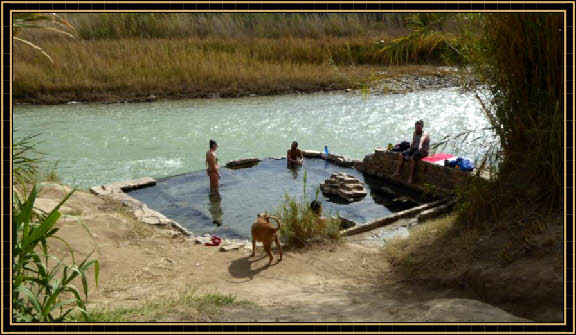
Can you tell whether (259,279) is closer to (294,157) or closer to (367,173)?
(367,173)

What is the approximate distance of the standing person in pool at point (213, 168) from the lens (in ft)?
32.3

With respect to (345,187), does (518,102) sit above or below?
above

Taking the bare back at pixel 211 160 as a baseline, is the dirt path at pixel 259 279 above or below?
below

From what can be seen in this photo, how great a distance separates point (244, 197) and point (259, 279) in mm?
4102

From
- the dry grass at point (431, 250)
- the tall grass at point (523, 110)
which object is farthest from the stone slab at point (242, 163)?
the tall grass at point (523, 110)

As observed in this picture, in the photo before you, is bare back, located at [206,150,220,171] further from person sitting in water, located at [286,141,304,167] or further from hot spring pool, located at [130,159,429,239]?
person sitting in water, located at [286,141,304,167]

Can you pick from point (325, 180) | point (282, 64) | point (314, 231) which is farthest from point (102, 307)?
point (282, 64)

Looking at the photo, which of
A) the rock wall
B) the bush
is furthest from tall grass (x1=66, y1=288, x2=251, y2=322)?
the rock wall

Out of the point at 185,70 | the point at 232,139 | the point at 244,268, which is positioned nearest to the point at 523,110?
the point at 244,268

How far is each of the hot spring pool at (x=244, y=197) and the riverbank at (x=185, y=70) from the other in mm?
9681

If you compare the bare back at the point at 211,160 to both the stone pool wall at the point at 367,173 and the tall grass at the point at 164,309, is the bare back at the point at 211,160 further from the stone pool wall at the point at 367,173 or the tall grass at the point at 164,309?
the tall grass at the point at 164,309

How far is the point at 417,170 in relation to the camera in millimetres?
10320

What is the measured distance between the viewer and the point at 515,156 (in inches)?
242

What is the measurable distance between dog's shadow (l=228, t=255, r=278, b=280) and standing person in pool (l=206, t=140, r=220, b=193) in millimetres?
3564
